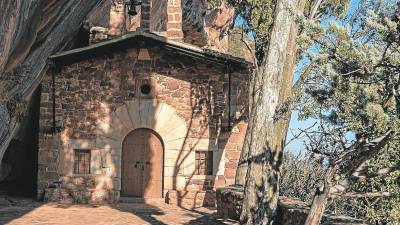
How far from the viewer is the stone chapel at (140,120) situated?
45.3 ft

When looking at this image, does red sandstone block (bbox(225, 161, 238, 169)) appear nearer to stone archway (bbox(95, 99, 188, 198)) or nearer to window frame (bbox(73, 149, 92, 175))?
stone archway (bbox(95, 99, 188, 198))

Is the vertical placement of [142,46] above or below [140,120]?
above

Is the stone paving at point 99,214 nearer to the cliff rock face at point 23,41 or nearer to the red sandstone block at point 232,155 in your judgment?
the red sandstone block at point 232,155

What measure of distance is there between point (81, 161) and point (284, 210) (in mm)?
7725

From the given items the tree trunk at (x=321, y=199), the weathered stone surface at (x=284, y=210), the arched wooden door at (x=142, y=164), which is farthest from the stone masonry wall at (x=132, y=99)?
the tree trunk at (x=321, y=199)

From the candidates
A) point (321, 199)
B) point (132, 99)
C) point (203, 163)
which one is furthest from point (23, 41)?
point (203, 163)

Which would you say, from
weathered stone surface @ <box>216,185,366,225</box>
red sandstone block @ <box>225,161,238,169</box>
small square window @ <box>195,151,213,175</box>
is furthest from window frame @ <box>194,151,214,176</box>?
weathered stone surface @ <box>216,185,366,225</box>

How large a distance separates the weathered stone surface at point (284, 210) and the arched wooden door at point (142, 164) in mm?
3647

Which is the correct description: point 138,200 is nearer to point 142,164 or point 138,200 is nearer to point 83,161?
point 142,164

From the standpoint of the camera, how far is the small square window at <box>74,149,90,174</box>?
45.7ft

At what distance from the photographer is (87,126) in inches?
548

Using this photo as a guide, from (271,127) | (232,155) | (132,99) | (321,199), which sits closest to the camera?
(321,199)

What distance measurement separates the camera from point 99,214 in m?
11.5

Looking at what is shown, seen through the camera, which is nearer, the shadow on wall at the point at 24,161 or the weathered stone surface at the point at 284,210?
the weathered stone surface at the point at 284,210
